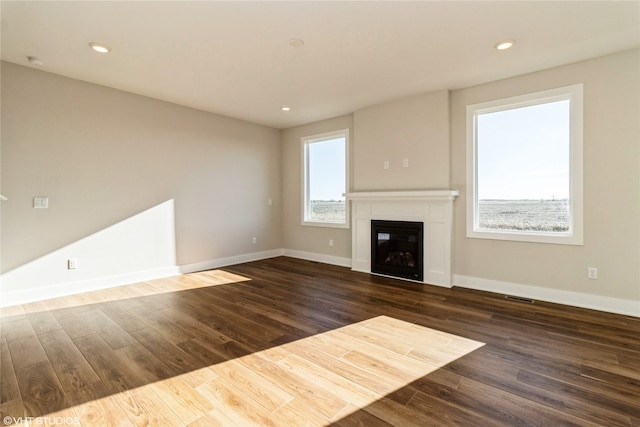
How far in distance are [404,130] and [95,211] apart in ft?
14.5

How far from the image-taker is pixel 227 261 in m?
5.38

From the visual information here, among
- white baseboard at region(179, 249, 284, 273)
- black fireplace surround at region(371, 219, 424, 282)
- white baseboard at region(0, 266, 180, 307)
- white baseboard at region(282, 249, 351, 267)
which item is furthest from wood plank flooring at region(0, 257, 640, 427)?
white baseboard at region(282, 249, 351, 267)

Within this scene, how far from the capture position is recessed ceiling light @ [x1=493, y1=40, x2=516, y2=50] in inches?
111

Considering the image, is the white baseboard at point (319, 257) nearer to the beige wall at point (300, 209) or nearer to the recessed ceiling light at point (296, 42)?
the beige wall at point (300, 209)

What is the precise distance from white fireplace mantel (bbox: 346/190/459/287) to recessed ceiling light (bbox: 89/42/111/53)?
3.55 meters

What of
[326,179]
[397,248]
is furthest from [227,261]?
[397,248]

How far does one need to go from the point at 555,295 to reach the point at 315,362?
119 inches

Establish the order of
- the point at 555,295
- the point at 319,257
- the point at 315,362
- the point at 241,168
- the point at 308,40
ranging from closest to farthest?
the point at 315,362
the point at 308,40
the point at 555,295
the point at 241,168
the point at 319,257

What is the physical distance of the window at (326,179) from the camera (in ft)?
17.9

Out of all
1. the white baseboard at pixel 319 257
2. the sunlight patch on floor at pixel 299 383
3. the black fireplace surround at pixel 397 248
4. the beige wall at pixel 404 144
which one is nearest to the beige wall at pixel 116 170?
the white baseboard at pixel 319 257

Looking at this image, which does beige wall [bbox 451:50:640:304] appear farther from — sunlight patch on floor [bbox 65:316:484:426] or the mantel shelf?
sunlight patch on floor [bbox 65:316:484:426]

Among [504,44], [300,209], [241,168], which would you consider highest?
[504,44]

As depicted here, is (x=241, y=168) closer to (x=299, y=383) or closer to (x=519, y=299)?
(x=299, y=383)

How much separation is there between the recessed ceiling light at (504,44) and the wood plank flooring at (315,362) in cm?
269
